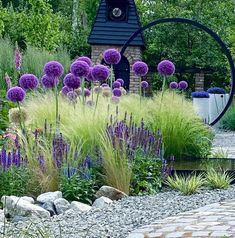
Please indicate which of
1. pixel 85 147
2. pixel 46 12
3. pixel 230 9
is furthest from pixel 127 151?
pixel 230 9

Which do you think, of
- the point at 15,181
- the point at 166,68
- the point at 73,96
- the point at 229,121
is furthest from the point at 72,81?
the point at 229,121

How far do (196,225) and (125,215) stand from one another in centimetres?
60

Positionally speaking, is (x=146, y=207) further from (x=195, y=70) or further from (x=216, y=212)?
(x=195, y=70)

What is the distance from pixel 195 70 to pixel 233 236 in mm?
17262

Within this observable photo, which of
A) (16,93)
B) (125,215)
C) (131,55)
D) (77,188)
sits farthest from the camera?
(131,55)

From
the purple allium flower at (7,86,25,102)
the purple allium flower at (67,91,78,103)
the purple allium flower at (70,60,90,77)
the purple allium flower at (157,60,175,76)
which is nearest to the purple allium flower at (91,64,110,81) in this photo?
the purple allium flower at (70,60,90,77)

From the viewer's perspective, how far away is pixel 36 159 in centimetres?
649

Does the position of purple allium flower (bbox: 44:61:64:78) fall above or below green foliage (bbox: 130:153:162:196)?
above

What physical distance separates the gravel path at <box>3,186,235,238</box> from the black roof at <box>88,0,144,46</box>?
15.8 m

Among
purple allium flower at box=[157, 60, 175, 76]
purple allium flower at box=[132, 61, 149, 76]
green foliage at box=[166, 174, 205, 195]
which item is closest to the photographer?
green foliage at box=[166, 174, 205, 195]

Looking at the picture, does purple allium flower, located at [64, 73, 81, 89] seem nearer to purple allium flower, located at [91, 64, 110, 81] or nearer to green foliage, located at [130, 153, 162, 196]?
purple allium flower, located at [91, 64, 110, 81]

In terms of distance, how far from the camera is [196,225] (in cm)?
507

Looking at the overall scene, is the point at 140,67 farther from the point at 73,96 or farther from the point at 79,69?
the point at 79,69

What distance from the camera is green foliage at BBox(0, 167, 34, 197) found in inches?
247
